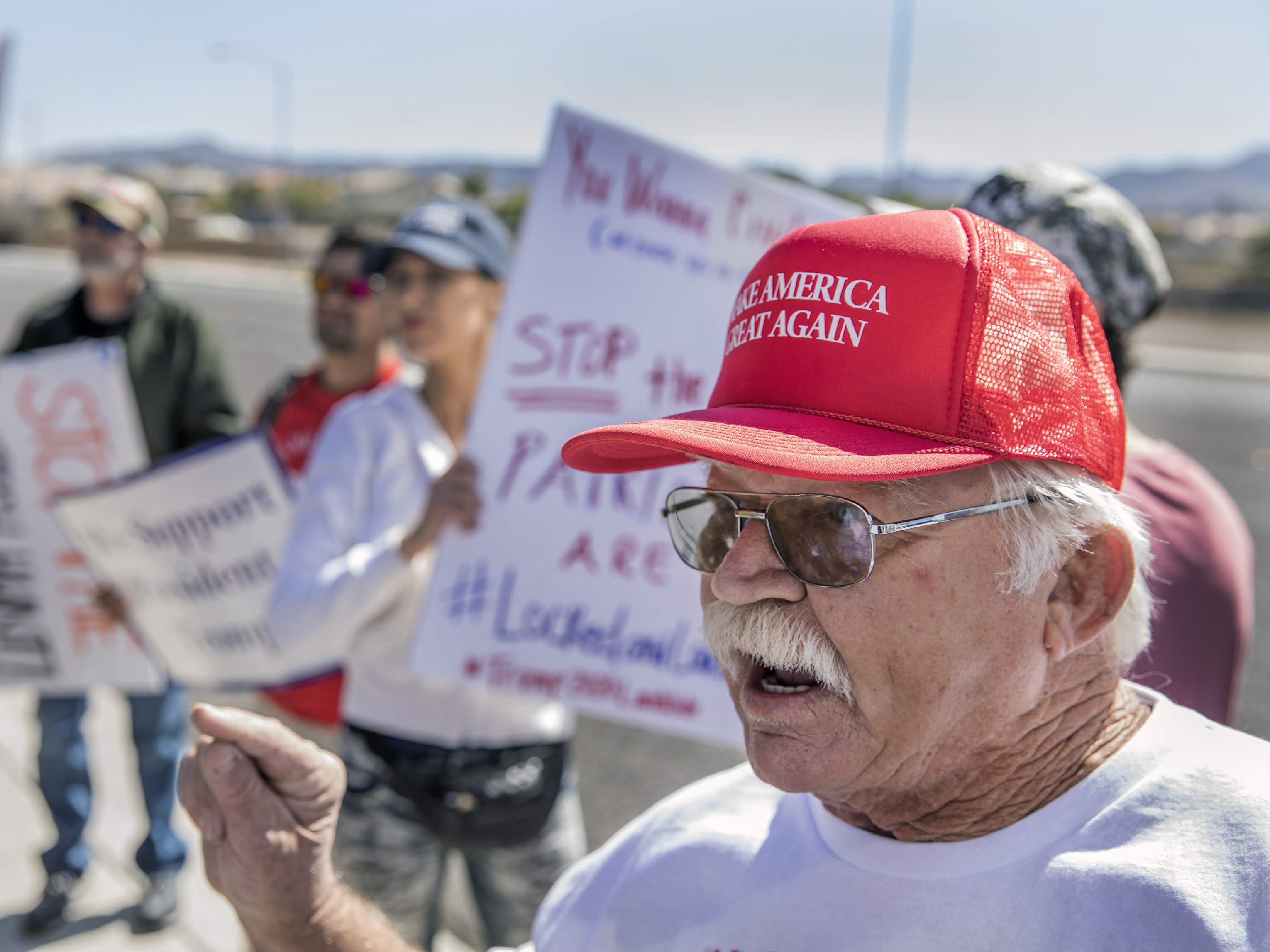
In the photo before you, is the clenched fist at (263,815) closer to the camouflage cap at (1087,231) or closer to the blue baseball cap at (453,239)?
the camouflage cap at (1087,231)

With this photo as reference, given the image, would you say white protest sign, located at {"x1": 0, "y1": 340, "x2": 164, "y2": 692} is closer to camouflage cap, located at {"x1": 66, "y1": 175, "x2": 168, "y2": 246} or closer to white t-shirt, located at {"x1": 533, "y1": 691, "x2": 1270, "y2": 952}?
camouflage cap, located at {"x1": 66, "y1": 175, "x2": 168, "y2": 246}

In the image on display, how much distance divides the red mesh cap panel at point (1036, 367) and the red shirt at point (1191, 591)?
45 cm

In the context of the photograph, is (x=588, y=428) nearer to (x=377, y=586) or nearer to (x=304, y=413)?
(x=377, y=586)

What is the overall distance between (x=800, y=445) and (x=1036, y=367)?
0.73ft

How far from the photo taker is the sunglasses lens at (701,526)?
3.59ft

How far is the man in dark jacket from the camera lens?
283cm

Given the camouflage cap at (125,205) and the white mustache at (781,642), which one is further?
the camouflage cap at (125,205)

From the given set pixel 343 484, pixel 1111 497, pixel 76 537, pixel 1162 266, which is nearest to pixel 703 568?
pixel 1111 497

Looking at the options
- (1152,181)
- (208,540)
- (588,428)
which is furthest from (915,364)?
(1152,181)

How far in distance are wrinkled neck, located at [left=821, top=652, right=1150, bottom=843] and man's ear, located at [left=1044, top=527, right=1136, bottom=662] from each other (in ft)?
0.17

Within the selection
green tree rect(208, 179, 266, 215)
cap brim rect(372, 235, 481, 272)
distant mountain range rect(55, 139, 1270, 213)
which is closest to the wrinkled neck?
cap brim rect(372, 235, 481, 272)

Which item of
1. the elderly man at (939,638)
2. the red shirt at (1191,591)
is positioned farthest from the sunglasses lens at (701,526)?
the red shirt at (1191,591)

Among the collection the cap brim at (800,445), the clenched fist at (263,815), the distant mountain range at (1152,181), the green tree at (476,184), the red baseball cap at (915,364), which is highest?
the red baseball cap at (915,364)

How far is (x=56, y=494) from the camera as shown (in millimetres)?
2895
